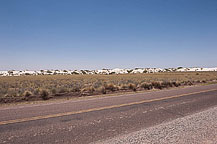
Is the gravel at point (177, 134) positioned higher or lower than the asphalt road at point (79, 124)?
lower

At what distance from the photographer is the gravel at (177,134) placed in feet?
12.8

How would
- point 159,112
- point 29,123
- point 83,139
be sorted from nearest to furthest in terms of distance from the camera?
point 83,139 → point 29,123 → point 159,112

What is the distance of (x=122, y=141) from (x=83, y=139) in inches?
40.0

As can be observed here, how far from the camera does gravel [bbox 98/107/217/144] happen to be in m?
3.90

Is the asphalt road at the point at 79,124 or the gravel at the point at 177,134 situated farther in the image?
the asphalt road at the point at 79,124

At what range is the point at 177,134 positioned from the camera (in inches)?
170

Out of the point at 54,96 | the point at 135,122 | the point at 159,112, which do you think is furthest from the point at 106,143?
the point at 54,96

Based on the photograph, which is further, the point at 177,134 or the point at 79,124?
the point at 79,124

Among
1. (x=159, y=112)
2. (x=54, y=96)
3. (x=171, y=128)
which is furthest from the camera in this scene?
(x=54, y=96)

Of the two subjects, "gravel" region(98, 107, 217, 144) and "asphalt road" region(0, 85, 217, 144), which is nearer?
"gravel" region(98, 107, 217, 144)

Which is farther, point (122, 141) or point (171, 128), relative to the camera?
point (171, 128)

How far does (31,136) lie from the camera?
4.24 meters

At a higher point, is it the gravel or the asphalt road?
the asphalt road

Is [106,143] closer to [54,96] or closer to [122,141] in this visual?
[122,141]
